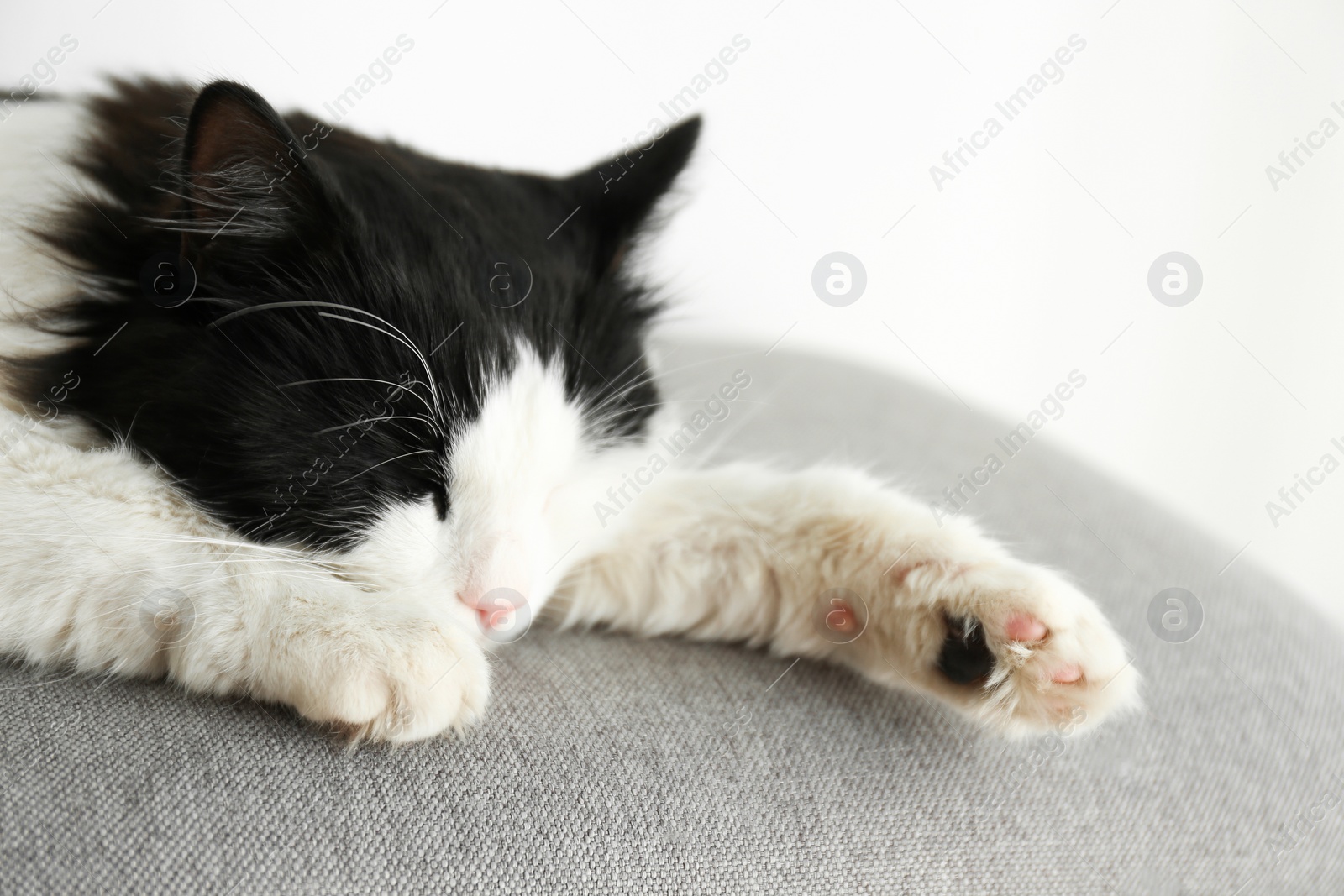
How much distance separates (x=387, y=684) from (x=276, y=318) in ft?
1.39

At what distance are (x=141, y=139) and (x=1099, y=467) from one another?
186 cm

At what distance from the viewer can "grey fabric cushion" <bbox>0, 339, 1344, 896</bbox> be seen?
2.55ft

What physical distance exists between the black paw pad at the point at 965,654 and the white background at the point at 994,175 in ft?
4.32

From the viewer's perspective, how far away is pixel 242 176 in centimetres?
96

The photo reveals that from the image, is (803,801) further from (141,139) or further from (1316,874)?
(141,139)

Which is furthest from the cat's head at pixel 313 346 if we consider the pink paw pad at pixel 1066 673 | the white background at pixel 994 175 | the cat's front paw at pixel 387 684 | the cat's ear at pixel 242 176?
the white background at pixel 994 175

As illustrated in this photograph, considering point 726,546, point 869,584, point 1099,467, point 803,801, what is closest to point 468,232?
point 726,546

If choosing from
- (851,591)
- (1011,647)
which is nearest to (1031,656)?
(1011,647)

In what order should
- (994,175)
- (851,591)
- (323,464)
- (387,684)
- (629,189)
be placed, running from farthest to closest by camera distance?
(994,175) < (629,189) < (851,591) < (323,464) < (387,684)

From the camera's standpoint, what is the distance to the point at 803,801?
958 mm

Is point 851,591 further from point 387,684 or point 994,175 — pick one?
point 994,175

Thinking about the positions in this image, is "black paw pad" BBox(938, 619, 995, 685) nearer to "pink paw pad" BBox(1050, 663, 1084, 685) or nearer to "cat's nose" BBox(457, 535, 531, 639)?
"pink paw pad" BBox(1050, 663, 1084, 685)

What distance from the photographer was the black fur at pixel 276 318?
3.14 feet

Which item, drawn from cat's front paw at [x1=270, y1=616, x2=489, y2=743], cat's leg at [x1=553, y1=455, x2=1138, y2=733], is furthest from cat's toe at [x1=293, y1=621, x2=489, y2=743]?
cat's leg at [x1=553, y1=455, x2=1138, y2=733]
